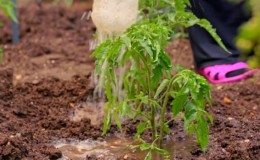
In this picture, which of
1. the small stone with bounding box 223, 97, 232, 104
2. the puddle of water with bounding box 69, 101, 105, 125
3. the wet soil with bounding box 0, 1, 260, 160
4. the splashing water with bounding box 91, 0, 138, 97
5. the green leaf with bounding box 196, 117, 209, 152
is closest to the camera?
the green leaf with bounding box 196, 117, 209, 152

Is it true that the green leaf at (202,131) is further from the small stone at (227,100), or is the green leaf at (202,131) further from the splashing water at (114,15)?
the small stone at (227,100)

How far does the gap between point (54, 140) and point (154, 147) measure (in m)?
0.56

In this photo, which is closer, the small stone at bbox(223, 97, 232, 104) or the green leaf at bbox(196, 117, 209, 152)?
the green leaf at bbox(196, 117, 209, 152)

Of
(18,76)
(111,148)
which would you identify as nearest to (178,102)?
(111,148)

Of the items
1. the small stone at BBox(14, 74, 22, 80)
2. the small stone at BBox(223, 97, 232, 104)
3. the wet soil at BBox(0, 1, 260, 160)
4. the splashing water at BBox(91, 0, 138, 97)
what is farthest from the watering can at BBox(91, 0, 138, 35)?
the small stone at BBox(14, 74, 22, 80)

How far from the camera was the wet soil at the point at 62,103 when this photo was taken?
6.41ft

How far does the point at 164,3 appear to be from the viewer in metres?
2.16

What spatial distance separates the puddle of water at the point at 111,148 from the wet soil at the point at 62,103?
0.11ft

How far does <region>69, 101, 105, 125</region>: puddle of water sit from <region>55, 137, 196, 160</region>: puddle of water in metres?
0.21

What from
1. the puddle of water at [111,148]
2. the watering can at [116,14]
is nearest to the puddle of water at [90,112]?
the puddle of water at [111,148]

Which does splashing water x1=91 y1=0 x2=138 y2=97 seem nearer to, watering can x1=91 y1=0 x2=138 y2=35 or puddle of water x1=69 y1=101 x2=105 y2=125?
watering can x1=91 y1=0 x2=138 y2=35

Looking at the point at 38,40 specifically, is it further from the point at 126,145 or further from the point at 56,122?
the point at 126,145

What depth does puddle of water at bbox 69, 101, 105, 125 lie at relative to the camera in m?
2.41

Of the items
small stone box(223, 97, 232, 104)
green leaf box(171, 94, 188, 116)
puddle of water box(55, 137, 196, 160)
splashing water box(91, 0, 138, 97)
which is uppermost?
splashing water box(91, 0, 138, 97)
